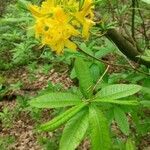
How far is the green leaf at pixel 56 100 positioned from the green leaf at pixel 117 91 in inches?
3.4

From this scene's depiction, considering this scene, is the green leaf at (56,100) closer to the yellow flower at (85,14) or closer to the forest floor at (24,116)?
the yellow flower at (85,14)

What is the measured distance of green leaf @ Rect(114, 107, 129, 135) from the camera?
6.34 ft

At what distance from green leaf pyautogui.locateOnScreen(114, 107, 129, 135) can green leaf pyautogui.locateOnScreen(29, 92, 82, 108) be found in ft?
2.27

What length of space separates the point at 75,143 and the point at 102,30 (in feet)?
2.55

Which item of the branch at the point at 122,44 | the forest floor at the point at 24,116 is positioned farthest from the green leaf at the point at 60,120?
the forest floor at the point at 24,116

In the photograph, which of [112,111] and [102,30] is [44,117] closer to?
[112,111]

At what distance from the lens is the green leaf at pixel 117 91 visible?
1288mm

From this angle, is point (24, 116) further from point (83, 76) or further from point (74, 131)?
point (74, 131)

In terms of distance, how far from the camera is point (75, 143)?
3.82 feet

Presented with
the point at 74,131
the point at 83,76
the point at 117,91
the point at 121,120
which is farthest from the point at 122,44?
the point at 74,131

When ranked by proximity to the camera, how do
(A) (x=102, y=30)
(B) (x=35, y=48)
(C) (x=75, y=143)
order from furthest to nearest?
(B) (x=35, y=48)
(A) (x=102, y=30)
(C) (x=75, y=143)

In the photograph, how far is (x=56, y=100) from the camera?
4.30 ft

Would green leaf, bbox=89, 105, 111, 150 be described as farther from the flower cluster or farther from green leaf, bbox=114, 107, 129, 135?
green leaf, bbox=114, 107, 129, 135

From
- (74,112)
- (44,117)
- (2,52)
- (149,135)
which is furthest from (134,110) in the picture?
(2,52)
